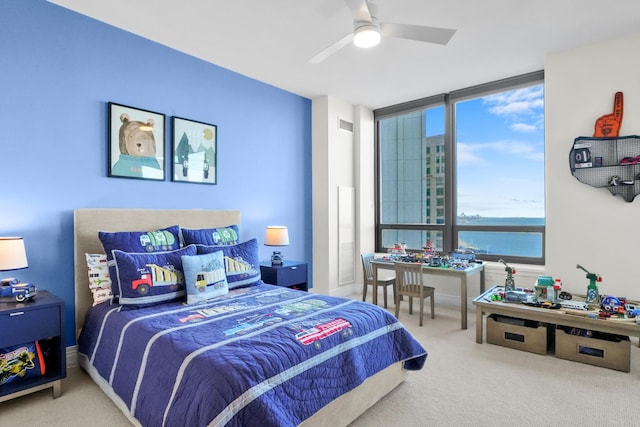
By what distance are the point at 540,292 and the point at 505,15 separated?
2434 millimetres

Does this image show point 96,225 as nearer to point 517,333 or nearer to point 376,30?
point 376,30

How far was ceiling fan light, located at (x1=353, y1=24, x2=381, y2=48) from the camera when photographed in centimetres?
239

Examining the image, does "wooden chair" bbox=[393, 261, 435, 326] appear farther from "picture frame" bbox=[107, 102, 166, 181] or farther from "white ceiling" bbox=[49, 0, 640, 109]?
"picture frame" bbox=[107, 102, 166, 181]

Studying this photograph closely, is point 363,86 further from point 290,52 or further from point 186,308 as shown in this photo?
point 186,308

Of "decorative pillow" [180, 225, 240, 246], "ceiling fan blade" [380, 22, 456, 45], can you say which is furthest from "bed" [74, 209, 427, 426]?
"ceiling fan blade" [380, 22, 456, 45]

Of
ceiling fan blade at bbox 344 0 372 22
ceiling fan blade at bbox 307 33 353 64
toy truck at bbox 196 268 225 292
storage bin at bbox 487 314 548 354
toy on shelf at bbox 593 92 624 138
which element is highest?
ceiling fan blade at bbox 344 0 372 22

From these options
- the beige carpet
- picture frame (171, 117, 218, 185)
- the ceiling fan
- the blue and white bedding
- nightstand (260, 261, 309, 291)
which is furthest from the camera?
nightstand (260, 261, 309, 291)

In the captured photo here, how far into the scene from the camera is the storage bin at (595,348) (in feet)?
8.75

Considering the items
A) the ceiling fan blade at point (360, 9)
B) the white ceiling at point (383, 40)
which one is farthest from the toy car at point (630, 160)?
the ceiling fan blade at point (360, 9)

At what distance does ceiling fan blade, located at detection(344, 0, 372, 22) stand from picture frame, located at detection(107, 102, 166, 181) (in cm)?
203

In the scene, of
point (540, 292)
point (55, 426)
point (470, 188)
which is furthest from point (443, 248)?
point (55, 426)

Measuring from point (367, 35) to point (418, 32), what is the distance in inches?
14.3

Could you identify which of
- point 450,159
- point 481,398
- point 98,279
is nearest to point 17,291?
point 98,279

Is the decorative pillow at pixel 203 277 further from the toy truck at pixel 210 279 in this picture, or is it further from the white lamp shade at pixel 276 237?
the white lamp shade at pixel 276 237
